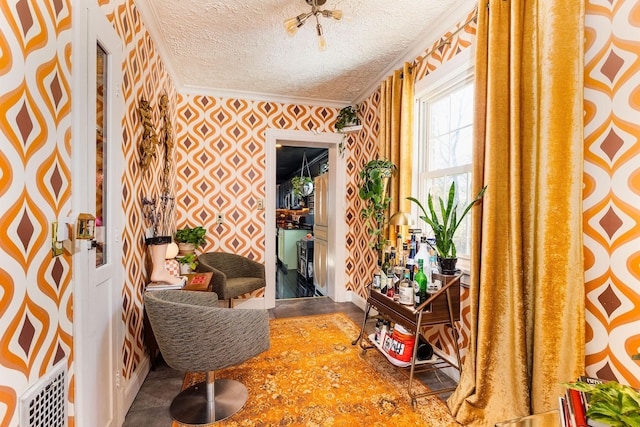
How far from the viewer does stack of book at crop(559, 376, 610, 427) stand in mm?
909

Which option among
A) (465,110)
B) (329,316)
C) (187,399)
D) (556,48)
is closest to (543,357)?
(556,48)

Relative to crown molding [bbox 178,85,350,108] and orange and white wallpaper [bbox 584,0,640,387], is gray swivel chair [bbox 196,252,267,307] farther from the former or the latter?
orange and white wallpaper [bbox 584,0,640,387]

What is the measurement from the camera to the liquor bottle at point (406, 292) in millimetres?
2062

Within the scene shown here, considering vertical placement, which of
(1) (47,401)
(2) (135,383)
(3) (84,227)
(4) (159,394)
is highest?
(3) (84,227)

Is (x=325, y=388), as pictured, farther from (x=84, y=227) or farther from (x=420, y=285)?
(x=84, y=227)

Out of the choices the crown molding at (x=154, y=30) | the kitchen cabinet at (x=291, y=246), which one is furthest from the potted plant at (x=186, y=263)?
the kitchen cabinet at (x=291, y=246)

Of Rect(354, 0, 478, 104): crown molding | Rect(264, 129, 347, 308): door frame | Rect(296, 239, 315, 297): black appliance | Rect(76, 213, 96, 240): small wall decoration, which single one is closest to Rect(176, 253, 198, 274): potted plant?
Rect(264, 129, 347, 308): door frame

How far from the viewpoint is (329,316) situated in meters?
3.58

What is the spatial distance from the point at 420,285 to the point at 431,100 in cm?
173

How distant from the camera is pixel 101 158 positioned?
1.59m

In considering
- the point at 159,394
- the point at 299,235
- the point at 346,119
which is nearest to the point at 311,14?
the point at 346,119

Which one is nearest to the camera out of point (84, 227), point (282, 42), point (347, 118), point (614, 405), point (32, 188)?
point (614, 405)

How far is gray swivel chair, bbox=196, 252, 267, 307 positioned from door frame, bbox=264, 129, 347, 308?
0.30 metres

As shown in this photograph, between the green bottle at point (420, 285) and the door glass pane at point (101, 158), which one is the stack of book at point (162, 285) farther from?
the green bottle at point (420, 285)
